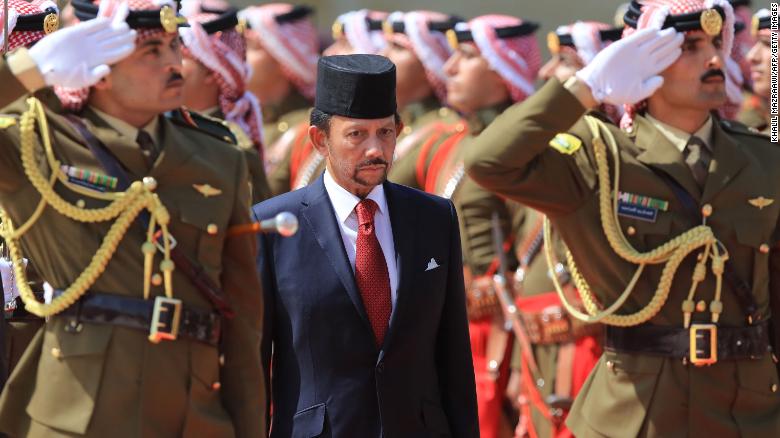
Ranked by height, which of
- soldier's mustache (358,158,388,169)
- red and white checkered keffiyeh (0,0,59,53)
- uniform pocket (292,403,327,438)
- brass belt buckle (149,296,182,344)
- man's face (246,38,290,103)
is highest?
soldier's mustache (358,158,388,169)

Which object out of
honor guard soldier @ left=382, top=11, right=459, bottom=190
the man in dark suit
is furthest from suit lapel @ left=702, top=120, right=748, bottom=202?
honor guard soldier @ left=382, top=11, right=459, bottom=190

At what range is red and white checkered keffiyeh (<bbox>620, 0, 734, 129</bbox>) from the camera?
729cm

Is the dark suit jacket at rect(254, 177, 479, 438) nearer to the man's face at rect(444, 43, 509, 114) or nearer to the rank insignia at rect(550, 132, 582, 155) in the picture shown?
the rank insignia at rect(550, 132, 582, 155)

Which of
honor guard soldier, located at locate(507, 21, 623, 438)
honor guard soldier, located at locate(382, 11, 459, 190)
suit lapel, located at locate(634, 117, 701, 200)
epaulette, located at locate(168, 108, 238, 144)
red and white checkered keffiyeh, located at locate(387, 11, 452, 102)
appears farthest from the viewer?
red and white checkered keffiyeh, located at locate(387, 11, 452, 102)

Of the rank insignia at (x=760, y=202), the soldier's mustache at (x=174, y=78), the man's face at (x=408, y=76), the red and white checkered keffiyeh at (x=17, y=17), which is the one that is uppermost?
the soldier's mustache at (x=174, y=78)

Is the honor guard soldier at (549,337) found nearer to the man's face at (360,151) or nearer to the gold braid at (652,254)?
the gold braid at (652,254)

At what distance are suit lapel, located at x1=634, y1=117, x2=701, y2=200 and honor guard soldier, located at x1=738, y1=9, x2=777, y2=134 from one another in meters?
1.87

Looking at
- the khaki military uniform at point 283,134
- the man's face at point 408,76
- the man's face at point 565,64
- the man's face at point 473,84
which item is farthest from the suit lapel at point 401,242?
the man's face at point 408,76

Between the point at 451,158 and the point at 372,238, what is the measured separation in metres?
4.27

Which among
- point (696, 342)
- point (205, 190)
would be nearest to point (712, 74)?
point (696, 342)

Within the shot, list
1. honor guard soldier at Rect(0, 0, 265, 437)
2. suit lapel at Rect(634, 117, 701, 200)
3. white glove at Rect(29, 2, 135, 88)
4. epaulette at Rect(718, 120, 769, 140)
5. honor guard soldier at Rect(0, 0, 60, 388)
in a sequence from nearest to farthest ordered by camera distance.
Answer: white glove at Rect(29, 2, 135, 88) < honor guard soldier at Rect(0, 0, 265, 437) < honor guard soldier at Rect(0, 0, 60, 388) < suit lapel at Rect(634, 117, 701, 200) < epaulette at Rect(718, 120, 769, 140)

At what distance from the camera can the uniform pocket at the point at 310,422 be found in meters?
6.08

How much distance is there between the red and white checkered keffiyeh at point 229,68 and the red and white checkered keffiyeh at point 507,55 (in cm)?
169

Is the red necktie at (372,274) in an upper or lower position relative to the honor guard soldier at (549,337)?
upper
